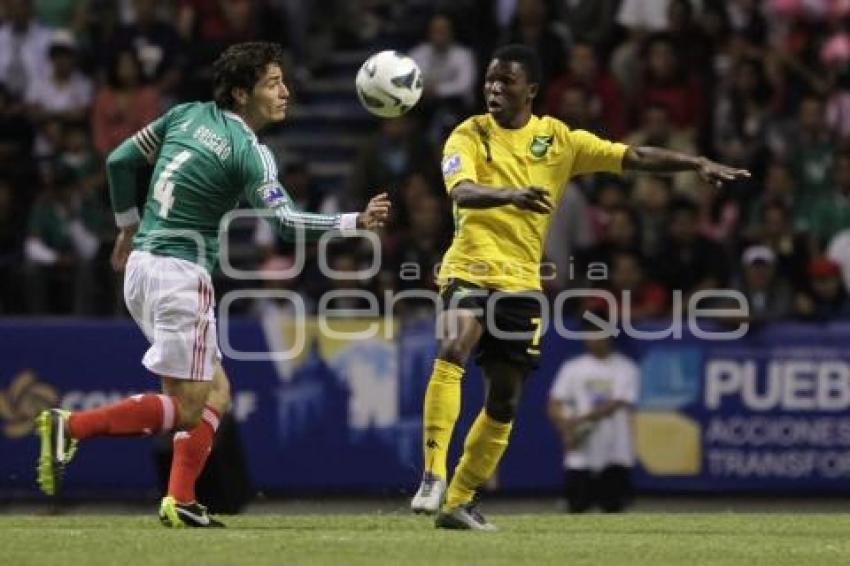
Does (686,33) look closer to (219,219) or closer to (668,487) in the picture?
(668,487)

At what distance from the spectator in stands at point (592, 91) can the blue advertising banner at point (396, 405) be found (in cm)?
254

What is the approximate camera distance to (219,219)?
447 inches

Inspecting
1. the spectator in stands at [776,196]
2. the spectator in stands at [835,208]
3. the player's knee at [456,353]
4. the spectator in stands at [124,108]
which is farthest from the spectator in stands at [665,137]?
the player's knee at [456,353]

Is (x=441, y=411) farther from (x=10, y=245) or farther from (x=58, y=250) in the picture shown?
(x=10, y=245)

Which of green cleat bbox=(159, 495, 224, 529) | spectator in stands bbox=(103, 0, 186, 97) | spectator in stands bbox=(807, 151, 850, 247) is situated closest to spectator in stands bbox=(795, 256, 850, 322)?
spectator in stands bbox=(807, 151, 850, 247)

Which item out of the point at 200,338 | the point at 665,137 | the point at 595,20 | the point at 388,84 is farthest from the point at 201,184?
the point at 595,20

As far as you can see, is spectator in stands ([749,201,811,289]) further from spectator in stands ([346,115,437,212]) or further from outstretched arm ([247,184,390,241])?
outstretched arm ([247,184,390,241])

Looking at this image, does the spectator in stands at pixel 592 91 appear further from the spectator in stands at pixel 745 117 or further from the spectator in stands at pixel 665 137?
the spectator in stands at pixel 745 117

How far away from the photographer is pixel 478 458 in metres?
11.5

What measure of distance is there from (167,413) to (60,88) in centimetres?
932

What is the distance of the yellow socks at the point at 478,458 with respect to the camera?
37.9 ft

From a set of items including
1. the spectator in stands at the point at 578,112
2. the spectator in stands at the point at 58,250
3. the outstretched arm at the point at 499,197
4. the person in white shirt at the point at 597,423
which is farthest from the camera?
the spectator in stands at the point at 578,112

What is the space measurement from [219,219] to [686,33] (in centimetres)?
843

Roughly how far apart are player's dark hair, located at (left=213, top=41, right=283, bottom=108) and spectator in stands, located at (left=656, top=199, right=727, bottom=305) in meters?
6.29
